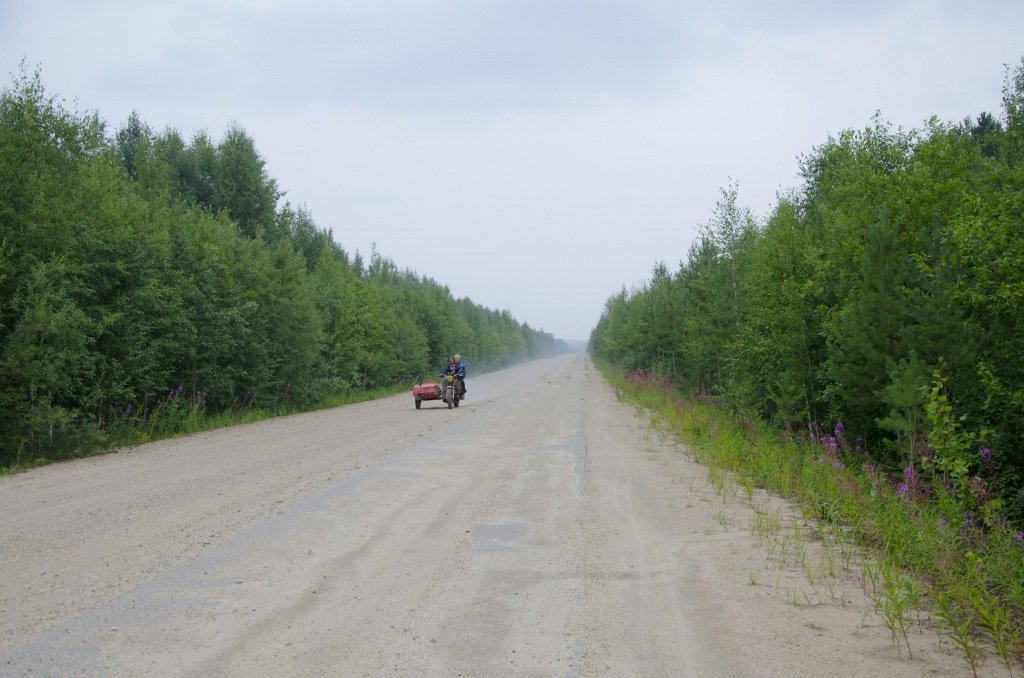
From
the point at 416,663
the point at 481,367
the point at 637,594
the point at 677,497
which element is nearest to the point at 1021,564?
the point at 637,594

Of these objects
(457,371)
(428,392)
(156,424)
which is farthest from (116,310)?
(457,371)

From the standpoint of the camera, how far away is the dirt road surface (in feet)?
13.3

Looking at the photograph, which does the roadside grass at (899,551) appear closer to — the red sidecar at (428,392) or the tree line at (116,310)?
the tree line at (116,310)

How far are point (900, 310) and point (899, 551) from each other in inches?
162

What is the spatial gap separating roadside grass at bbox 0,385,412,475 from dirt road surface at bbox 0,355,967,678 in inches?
119

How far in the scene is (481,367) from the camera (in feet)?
272

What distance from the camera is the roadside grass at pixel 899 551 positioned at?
14.6 ft

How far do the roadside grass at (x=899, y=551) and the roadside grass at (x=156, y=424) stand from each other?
477 inches

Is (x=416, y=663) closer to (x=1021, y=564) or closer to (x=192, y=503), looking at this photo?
(x=1021, y=564)

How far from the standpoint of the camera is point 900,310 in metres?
8.93

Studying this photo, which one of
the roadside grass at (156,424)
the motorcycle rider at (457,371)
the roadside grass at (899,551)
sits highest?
the motorcycle rider at (457,371)

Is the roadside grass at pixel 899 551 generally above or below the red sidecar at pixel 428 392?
below

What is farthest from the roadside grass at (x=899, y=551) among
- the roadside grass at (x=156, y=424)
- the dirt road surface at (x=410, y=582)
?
the roadside grass at (x=156, y=424)

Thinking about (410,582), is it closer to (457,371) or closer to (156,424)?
(156,424)
